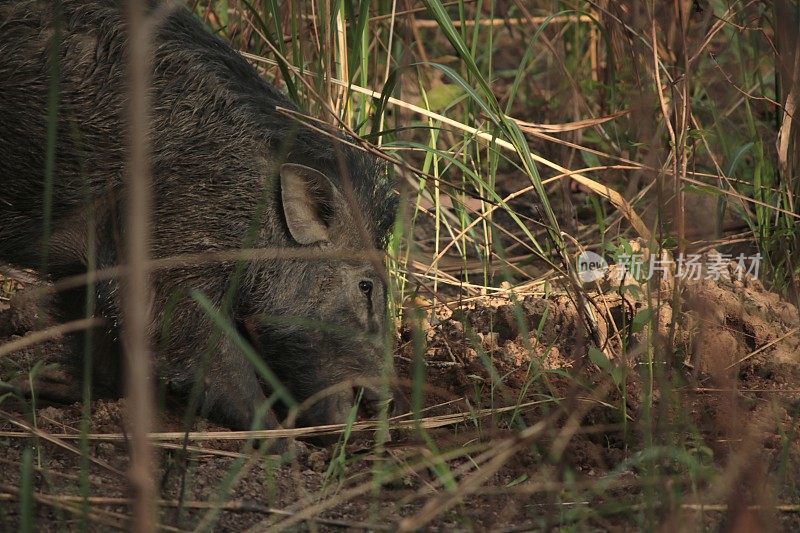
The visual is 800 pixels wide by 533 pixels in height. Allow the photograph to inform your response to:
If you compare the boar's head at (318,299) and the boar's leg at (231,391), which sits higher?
the boar's head at (318,299)

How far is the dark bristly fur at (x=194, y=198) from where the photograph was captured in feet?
12.0

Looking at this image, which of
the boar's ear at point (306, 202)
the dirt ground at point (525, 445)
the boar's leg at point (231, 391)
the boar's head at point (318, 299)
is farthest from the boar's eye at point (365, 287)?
the boar's leg at point (231, 391)

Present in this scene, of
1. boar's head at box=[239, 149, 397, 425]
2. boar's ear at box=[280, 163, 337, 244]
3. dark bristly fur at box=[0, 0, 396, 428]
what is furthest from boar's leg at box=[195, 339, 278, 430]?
boar's ear at box=[280, 163, 337, 244]

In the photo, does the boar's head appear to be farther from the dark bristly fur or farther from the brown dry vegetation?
the brown dry vegetation

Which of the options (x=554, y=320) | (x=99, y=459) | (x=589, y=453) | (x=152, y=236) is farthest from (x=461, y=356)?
(x=99, y=459)

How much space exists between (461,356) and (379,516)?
4.46 feet

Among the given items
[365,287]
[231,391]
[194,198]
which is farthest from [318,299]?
[194,198]

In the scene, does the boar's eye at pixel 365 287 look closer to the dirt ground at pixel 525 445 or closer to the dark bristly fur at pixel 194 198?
the dark bristly fur at pixel 194 198

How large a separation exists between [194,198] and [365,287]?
2.25 feet

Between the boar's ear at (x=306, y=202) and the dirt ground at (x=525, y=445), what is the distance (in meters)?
0.65

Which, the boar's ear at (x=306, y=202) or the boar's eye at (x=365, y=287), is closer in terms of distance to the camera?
the boar's ear at (x=306, y=202)

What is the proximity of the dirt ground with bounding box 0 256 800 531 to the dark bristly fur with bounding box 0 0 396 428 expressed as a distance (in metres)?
0.30

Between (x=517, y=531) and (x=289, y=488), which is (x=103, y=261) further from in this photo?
(x=517, y=531)

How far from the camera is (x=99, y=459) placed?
10.1ft
